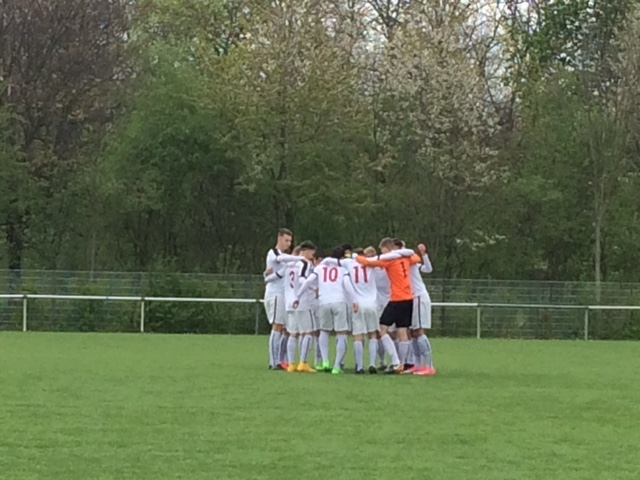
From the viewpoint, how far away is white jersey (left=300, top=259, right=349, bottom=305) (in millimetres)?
17469

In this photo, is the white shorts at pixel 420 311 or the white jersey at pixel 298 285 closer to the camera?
the white shorts at pixel 420 311

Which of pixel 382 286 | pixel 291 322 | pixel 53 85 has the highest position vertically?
pixel 53 85

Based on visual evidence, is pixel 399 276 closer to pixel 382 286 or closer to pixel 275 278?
pixel 382 286

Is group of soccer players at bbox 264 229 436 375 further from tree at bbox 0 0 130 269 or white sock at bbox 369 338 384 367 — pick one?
tree at bbox 0 0 130 269

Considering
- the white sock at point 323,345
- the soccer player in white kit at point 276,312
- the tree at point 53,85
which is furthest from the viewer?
the tree at point 53,85

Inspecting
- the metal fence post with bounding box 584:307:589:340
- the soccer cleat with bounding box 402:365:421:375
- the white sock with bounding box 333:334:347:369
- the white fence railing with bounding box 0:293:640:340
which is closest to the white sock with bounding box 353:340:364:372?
the white sock with bounding box 333:334:347:369

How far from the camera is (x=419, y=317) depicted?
678 inches

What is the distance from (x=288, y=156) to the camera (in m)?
38.4

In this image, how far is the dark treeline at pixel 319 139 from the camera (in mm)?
38406

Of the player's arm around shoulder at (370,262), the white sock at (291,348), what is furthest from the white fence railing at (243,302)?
the player's arm around shoulder at (370,262)

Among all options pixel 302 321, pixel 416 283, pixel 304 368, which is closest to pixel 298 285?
pixel 302 321

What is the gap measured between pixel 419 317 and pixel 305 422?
20.6 feet

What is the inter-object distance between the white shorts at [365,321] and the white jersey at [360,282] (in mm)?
82

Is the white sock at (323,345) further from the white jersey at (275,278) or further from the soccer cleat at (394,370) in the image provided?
the soccer cleat at (394,370)
